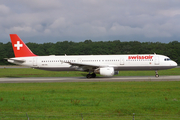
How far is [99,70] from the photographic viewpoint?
Answer: 33.3m

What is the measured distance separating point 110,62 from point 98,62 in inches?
78.2

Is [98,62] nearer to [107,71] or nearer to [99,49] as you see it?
[107,71]

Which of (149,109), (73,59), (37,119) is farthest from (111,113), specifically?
→ (73,59)

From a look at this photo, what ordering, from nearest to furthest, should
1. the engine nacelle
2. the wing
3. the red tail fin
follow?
1. the engine nacelle
2. the wing
3. the red tail fin

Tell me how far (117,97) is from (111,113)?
453 cm

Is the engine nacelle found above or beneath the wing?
beneath

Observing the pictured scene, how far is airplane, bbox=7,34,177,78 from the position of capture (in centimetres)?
3356

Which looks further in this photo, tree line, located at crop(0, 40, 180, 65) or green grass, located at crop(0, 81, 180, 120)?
tree line, located at crop(0, 40, 180, 65)

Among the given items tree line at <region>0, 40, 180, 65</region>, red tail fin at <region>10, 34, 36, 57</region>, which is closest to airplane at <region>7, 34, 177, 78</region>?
red tail fin at <region>10, 34, 36, 57</region>

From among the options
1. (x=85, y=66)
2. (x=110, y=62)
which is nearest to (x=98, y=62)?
(x=110, y=62)

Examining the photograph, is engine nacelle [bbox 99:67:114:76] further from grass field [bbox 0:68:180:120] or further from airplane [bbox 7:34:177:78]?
grass field [bbox 0:68:180:120]

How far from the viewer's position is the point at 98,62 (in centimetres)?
3469

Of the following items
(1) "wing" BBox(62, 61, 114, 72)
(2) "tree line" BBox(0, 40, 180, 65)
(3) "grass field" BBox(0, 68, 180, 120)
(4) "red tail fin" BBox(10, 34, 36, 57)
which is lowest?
(3) "grass field" BBox(0, 68, 180, 120)

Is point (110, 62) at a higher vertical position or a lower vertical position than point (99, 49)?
lower
